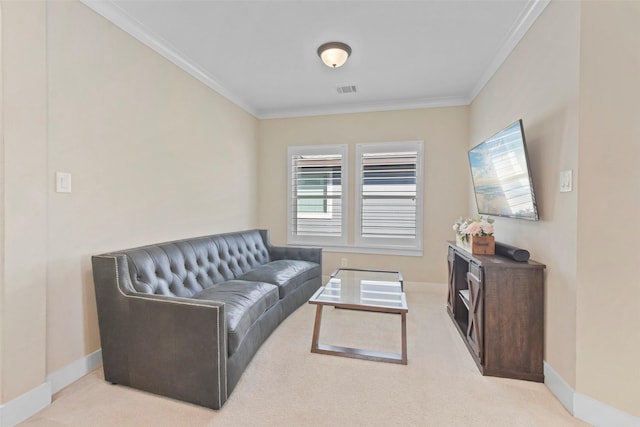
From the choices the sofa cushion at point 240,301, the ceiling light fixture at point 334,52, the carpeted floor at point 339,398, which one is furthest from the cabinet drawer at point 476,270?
the ceiling light fixture at point 334,52

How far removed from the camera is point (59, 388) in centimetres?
192

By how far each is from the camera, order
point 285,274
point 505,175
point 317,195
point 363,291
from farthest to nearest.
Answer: point 317,195 → point 285,274 → point 363,291 → point 505,175

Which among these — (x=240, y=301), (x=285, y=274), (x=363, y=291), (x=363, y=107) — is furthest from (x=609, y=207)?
(x=363, y=107)

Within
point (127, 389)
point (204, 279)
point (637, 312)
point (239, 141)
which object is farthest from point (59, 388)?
point (637, 312)

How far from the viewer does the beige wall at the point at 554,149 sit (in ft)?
5.77

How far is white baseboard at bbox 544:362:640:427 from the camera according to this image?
1599mm

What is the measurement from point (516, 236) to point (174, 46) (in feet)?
11.9

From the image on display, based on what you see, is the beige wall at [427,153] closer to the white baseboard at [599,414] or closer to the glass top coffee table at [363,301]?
the glass top coffee table at [363,301]

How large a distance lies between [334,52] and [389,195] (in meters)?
2.24

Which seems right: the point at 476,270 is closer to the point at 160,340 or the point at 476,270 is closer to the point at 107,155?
the point at 160,340

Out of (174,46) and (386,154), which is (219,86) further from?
(386,154)

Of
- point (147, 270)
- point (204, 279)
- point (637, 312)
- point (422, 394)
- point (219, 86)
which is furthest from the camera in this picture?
point (219, 86)

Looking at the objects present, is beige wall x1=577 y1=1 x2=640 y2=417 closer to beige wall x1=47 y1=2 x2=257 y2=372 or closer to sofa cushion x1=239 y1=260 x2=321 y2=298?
sofa cushion x1=239 y1=260 x2=321 y2=298

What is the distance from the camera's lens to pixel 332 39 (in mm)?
2631
